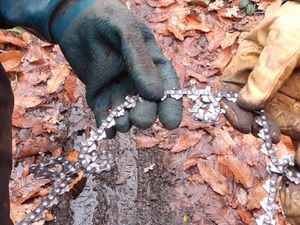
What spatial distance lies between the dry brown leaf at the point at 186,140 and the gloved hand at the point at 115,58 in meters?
1.21

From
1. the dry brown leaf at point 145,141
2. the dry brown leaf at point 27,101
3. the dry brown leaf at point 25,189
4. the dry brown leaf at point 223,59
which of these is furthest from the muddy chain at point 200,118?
the dry brown leaf at point 223,59

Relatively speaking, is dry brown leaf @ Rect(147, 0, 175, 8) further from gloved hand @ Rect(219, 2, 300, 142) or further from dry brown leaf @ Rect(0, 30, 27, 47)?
gloved hand @ Rect(219, 2, 300, 142)

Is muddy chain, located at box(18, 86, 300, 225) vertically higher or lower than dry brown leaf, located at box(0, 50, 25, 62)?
higher

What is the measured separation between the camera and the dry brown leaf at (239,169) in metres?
3.21

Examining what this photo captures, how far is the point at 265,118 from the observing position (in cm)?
216

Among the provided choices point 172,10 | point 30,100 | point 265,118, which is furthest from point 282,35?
point 172,10

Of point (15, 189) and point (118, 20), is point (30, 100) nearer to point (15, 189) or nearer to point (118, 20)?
point (15, 189)

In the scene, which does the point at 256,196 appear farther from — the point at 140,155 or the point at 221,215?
the point at 140,155

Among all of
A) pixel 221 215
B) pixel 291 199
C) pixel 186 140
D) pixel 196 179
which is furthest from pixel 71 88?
pixel 291 199

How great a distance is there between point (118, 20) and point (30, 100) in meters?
1.70

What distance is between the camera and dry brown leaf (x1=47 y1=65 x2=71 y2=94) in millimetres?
3699

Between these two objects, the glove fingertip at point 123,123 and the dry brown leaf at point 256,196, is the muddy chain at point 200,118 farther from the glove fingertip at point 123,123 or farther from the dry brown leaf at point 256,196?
the dry brown leaf at point 256,196

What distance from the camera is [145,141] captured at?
3377 mm

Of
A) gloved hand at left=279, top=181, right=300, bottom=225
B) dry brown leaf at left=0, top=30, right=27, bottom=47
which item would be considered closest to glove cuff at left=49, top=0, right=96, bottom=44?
gloved hand at left=279, top=181, right=300, bottom=225
